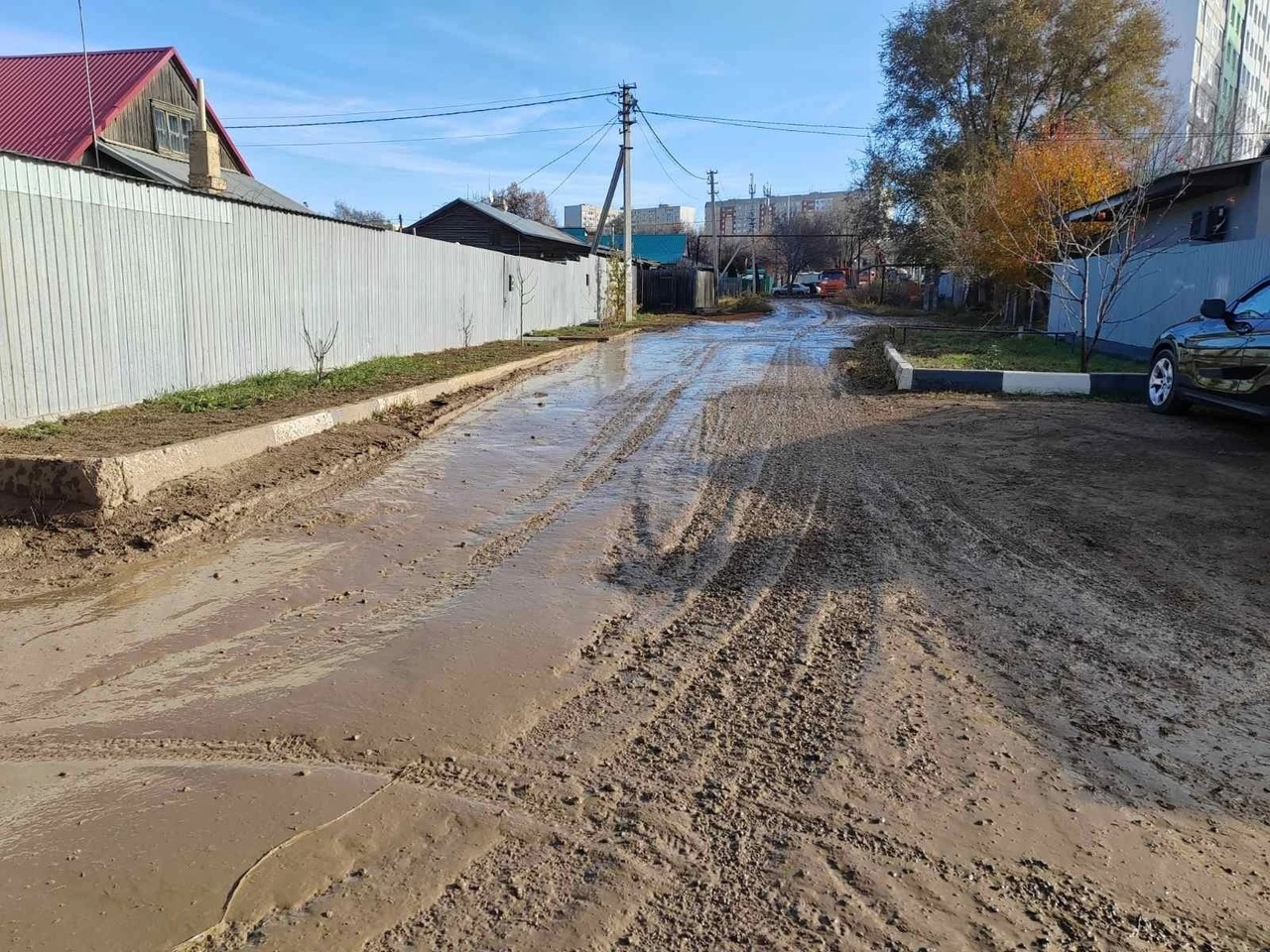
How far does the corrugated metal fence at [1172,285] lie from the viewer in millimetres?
13039

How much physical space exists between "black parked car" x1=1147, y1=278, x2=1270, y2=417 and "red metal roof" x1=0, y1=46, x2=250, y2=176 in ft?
76.6

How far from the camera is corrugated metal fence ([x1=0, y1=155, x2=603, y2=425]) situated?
7.72 meters

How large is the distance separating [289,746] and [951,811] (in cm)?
224

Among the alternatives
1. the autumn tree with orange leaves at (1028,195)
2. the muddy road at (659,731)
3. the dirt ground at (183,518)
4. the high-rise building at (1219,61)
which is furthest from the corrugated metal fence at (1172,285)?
the high-rise building at (1219,61)

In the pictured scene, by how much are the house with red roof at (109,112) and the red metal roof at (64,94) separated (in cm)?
2

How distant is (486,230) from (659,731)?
117ft

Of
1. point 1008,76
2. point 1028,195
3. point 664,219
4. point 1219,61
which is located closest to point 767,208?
point 664,219

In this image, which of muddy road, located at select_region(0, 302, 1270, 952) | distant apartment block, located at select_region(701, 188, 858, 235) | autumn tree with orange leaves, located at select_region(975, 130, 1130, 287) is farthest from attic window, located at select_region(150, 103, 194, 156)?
distant apartment block, located at select_region(701, 188, 858, 235)

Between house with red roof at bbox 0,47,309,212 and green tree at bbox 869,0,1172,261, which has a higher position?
green tree at bbox 869,0,1172,261

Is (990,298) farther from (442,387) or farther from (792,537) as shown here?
(792,537)

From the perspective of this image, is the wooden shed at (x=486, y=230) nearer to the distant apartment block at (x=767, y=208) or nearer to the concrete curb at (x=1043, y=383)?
the concrete curb at (x=1043, y=383)

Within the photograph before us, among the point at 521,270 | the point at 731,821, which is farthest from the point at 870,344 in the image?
the point at 731,821

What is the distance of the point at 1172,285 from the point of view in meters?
15.1

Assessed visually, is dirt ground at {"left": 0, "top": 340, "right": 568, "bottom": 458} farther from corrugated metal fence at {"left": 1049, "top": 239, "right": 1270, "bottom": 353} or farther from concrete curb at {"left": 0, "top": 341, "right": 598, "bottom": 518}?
corrugated metal fence at {"left": 1049, "top": 239, "right": 1270, "bottom": 353}
